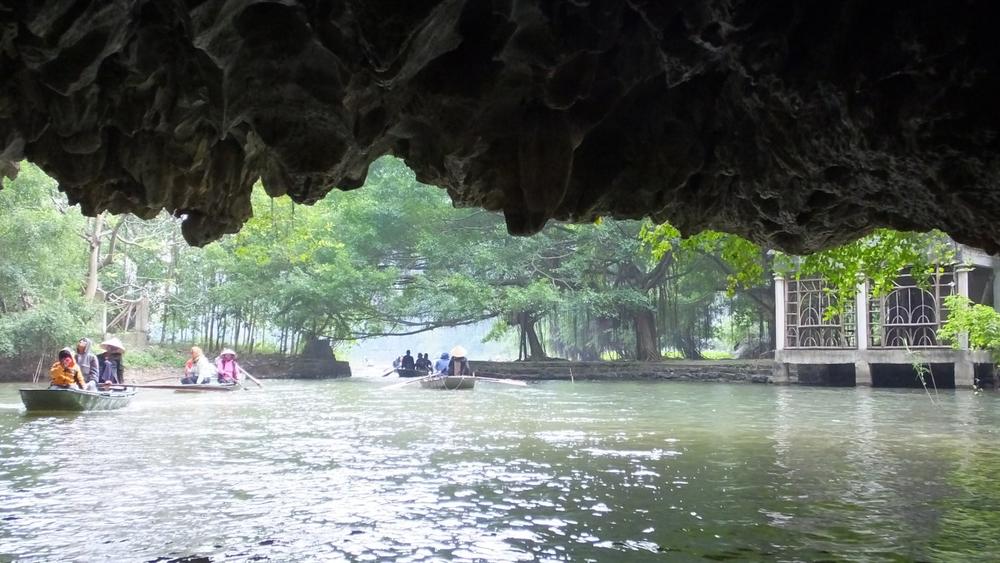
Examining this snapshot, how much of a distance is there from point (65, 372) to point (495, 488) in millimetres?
9259

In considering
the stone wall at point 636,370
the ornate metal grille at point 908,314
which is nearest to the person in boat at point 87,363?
the stone wall at point 636,370

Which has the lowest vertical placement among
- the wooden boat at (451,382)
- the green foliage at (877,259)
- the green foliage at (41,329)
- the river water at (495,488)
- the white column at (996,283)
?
the river water at (495,488)

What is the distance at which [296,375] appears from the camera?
30.2 metres

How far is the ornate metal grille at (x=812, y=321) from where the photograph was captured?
75.2 feet

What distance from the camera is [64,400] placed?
12.1m

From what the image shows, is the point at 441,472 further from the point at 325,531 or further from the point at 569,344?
the point at 569,344

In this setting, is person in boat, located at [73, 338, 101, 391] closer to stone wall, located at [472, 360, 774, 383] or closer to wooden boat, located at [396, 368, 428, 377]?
wooden boat, located at [396, 368, 428, 377]

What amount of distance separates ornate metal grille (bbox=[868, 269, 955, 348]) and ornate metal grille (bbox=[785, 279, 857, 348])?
0.70 m

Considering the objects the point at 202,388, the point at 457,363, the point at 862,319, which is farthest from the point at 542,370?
the point at 202,388

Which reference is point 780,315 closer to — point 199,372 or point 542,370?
point 542,370

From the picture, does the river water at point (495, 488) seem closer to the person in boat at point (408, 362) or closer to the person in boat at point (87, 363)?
the person in boat at point (87, 363)

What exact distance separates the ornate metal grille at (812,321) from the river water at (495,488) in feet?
34.0

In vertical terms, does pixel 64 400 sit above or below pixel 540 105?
below

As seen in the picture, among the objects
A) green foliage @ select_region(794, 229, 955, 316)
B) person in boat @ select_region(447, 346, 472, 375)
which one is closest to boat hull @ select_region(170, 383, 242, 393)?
person in boat @ select_region(447, 346, 472, 375)
